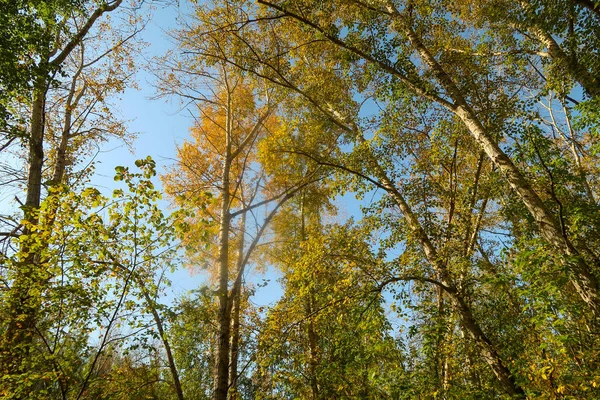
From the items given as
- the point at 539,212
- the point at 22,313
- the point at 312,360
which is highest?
the point at 539,212

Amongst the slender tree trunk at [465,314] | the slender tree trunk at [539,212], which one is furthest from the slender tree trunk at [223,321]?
the slender tree trunk at [539,212]

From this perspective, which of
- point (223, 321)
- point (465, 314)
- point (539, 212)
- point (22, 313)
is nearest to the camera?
point (22, 313)

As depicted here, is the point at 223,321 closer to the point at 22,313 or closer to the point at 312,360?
the point at 312,360

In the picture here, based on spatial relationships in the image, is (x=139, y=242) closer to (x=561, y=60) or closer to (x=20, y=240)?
(x=20, y=240)

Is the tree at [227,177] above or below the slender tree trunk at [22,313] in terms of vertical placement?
above

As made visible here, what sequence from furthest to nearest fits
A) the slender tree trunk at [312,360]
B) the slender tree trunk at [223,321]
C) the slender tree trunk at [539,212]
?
the slender tree trunk at [312,360], the slender tree trunk at [223,321], the slender tree trunk at [539,212]

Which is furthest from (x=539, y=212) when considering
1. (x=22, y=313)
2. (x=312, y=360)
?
(x=22, y=313)

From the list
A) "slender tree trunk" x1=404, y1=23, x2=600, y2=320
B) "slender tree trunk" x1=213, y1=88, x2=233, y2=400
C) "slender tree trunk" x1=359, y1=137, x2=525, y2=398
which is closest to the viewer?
"slender tree trunk" x1=404, y1=23, x2=600, y2=320

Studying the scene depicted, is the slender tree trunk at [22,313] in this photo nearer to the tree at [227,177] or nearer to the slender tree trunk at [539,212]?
the tree at [227,177]

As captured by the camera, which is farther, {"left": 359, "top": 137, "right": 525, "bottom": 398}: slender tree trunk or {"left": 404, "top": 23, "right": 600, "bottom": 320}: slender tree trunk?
{"left": 359, "top": 137, "right": 525, "bottom": 398}: slender tree trunk

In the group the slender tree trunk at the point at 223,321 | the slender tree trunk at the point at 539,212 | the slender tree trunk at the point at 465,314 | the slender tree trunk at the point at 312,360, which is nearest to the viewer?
the slender tree trunk at the point at 539,212

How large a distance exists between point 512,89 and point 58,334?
28.5 ft

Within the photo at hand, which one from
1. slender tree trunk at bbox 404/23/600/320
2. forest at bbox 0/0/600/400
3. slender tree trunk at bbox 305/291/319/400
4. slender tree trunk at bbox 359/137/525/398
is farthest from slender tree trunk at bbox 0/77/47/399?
slender tree trunk at bbox 404/23/600/320

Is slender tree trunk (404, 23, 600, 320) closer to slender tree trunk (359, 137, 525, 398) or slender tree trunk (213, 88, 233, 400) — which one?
slender tree trunk (359, 137, 525, 398)
